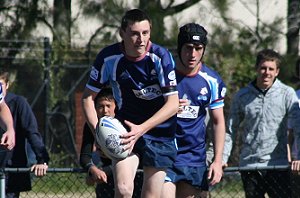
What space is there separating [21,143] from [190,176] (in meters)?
1.74

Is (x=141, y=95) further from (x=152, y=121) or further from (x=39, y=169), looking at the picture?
(x=39, y=169)

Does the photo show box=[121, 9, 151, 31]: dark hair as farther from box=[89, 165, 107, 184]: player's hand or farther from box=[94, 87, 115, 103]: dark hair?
box=[89, 165, 107, 184]: player's hand

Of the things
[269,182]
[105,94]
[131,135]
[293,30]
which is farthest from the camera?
[293,30]

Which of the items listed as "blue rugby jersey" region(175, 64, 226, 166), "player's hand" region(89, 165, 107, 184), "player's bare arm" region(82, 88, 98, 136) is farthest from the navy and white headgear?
"player's hand" region(89, 165, 107, 184)

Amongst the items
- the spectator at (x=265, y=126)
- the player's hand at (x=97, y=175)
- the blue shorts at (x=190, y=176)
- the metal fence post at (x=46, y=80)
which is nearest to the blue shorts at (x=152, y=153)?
the blue shorts at (x=190, y=176)

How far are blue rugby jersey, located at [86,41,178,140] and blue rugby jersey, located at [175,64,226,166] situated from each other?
439mm

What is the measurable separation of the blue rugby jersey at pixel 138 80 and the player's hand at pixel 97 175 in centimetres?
66

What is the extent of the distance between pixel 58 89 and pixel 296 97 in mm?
6864

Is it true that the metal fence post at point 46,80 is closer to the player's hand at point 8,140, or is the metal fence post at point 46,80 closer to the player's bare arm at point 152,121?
the player's hand at point 8,140

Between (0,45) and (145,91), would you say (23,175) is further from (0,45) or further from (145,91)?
→ (0,45)

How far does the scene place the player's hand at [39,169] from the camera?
8438 mm

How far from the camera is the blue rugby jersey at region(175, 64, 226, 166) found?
817 centimetres

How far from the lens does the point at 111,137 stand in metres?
7.32

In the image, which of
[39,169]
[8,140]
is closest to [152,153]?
[39,169]
